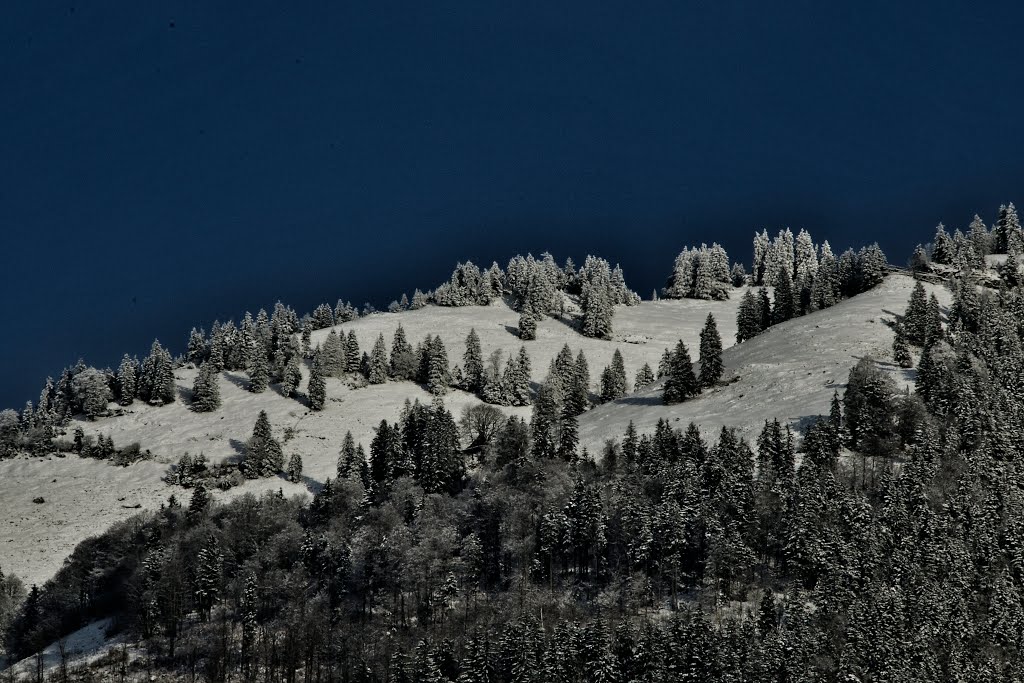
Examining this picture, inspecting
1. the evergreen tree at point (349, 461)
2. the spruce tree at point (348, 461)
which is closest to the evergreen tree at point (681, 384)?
the evergreen tree at point (349, 461)

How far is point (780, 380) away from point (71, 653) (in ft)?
353

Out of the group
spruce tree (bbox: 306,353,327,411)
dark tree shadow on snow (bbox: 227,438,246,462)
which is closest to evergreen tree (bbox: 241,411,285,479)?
dark tree shadow on snow (bbox: 227,438,246,462)

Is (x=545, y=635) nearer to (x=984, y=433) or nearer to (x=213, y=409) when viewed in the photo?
(x=984, y=433)

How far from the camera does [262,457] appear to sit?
531 feet

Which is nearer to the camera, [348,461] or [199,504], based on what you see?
[199,504]

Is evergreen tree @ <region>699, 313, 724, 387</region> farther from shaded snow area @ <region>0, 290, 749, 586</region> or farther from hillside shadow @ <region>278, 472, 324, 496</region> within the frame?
hillside shadow @ <region>278, 472, 324, 496</region>

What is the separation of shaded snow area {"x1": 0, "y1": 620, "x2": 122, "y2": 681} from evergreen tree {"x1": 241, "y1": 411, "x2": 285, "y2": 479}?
36.8 metres

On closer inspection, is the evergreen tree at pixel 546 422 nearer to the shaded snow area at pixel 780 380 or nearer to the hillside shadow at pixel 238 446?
the shaded snow area at pixel 780 380

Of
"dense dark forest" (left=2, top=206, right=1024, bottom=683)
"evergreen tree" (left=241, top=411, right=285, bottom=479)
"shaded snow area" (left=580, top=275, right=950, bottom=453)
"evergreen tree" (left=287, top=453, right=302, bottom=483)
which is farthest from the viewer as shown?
"evergreen tree" (left=241, top=411, right=285, bottom=479)

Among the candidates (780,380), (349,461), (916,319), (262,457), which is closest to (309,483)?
(349,461)

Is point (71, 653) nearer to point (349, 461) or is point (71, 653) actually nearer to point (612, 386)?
point (349, 461)

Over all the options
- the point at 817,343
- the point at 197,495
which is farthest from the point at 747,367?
the point at 197,495

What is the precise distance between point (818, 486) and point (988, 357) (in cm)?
5670

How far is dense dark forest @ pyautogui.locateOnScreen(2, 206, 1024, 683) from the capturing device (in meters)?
92.9
